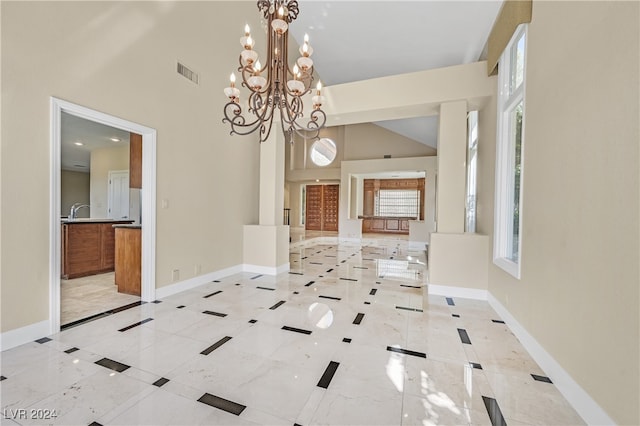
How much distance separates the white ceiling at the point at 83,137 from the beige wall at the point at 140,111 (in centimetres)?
190

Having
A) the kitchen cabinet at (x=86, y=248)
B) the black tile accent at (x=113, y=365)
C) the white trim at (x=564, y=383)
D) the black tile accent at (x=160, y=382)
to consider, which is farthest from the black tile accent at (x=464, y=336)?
the kitchen cabinet at (x=86, y=248)

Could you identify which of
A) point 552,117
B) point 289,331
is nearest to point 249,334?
point 289,331

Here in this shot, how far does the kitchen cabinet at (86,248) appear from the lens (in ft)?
13.8

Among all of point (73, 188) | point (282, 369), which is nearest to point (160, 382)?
point (282, 369)

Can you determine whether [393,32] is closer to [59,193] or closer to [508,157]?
[508,157]

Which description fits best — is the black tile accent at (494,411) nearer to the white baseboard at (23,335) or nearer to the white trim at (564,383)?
the white trim at (564,383)

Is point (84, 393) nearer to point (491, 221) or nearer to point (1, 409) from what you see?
point (1, 409)

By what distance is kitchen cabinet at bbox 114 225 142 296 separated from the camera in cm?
353

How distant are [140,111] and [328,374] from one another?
135 inches

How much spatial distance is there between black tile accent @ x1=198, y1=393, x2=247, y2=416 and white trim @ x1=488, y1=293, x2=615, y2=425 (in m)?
1.91

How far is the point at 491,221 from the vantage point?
132 inches

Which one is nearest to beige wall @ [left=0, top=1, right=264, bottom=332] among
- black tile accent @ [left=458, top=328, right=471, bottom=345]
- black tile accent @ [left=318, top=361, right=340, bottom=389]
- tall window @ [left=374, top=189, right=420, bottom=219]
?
black tile accent @ [left=318, top=361, right=340, bottom=389]

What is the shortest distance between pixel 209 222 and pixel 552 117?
13.8ft

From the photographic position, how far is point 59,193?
248 cm
